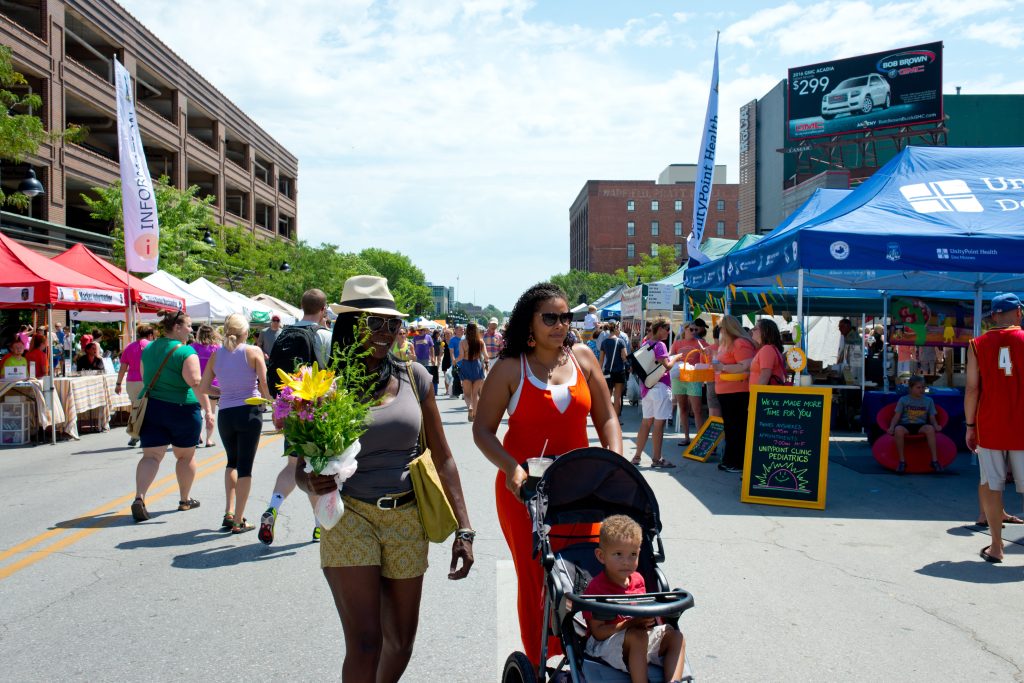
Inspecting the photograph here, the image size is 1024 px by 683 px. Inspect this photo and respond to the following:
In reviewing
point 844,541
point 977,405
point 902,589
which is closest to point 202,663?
point 902,589

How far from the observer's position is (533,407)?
3857 millimetres

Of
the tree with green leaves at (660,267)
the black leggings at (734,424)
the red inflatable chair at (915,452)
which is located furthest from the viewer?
the tree with green leaves at (660,267)

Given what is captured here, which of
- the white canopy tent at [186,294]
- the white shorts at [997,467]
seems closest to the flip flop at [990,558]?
the white shorts at [997,467]

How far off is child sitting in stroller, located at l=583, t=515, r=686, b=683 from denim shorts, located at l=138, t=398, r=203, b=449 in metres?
5.80

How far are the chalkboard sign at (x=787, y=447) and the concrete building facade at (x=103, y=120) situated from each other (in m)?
23.7

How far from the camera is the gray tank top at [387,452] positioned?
10.9ft

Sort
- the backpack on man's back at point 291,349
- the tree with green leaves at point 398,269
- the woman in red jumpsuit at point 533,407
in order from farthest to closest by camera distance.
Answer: the tree with green leaves at point 398,269 → the backpack on man's back at point 291,349 → the woman in red jumpsuit at point 533,407

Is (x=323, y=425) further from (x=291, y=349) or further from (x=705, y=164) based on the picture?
(x=705, y=164)

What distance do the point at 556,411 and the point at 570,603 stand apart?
1123 millimetres

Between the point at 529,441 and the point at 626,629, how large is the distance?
3.64 ft

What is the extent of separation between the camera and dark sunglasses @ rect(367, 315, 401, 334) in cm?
343

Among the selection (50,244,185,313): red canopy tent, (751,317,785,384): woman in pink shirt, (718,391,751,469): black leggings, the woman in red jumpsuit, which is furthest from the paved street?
(50,244,185,313): red canopy tent

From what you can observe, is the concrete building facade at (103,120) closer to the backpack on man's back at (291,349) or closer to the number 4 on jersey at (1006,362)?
the backpack on man's back at (291,349)

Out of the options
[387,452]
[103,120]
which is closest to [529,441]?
[387,452]
